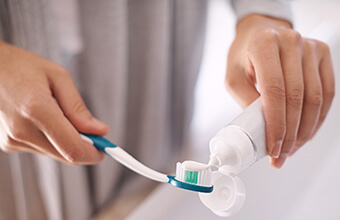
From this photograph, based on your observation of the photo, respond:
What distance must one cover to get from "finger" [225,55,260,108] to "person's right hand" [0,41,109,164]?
6.2 inches

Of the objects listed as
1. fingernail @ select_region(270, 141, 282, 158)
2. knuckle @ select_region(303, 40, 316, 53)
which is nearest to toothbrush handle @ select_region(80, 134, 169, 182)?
fingernail @ select_region(270, 141, 282, 158)

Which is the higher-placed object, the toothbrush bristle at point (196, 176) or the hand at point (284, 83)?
the hand at point (284, 83)

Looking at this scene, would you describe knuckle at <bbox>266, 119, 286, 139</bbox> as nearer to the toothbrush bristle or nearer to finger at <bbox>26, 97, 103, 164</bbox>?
the toothbrush bristle

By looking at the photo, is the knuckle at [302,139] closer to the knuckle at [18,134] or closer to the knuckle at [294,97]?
the knuckle at [294,97]

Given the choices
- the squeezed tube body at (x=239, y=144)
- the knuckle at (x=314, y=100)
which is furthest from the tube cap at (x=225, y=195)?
the knuckle at (x=314, y=100)

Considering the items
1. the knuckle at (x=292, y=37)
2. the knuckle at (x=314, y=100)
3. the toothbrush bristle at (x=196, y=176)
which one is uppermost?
the knuckle at (x=292, y=37)

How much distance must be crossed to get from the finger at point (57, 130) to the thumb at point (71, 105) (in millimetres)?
30

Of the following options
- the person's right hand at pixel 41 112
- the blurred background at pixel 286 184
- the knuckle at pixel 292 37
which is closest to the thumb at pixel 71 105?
the person's right hand at pixel 41 112

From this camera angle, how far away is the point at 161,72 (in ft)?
2.12

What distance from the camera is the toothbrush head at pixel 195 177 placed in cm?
31

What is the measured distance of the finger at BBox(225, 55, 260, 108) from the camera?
0.41 meters

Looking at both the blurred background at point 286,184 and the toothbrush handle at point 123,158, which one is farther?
the blurred background at point 286,184

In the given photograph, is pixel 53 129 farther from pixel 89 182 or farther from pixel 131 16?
pixel 89 182

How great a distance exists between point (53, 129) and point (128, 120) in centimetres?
36
